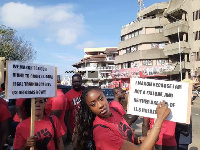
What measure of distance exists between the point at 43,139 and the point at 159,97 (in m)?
1.36

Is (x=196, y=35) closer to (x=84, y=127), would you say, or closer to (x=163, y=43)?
(x=163, y=43)

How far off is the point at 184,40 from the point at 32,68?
31632 millimetres

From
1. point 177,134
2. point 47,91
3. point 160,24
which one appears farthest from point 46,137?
point 160,24

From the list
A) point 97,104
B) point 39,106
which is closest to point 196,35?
point 39,106

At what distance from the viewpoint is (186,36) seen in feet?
105

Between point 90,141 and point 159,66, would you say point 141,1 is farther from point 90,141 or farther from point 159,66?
point 90,141

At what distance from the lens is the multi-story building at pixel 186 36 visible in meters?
29.8

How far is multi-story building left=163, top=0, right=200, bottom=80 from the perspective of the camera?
1174 inches

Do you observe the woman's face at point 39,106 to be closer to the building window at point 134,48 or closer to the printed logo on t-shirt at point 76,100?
the printed logo on t-shirt at point 76,100

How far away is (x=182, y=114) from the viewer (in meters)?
2.37

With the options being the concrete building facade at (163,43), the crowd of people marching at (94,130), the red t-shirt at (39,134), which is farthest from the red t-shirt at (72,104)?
the concrete building facade at (163,43)

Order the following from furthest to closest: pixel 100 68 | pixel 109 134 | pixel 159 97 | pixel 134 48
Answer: pixel 100 68 < pixel 134 48 < pixel 159 97 < pixel 109 134

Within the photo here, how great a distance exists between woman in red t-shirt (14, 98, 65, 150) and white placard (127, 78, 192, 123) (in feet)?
3.04

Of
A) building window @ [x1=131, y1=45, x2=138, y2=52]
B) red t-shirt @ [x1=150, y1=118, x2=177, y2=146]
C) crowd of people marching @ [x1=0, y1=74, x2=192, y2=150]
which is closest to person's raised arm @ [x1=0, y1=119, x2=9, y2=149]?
crowd of people marching @ [x1=0, y1=74, x2=192, y2=150]
